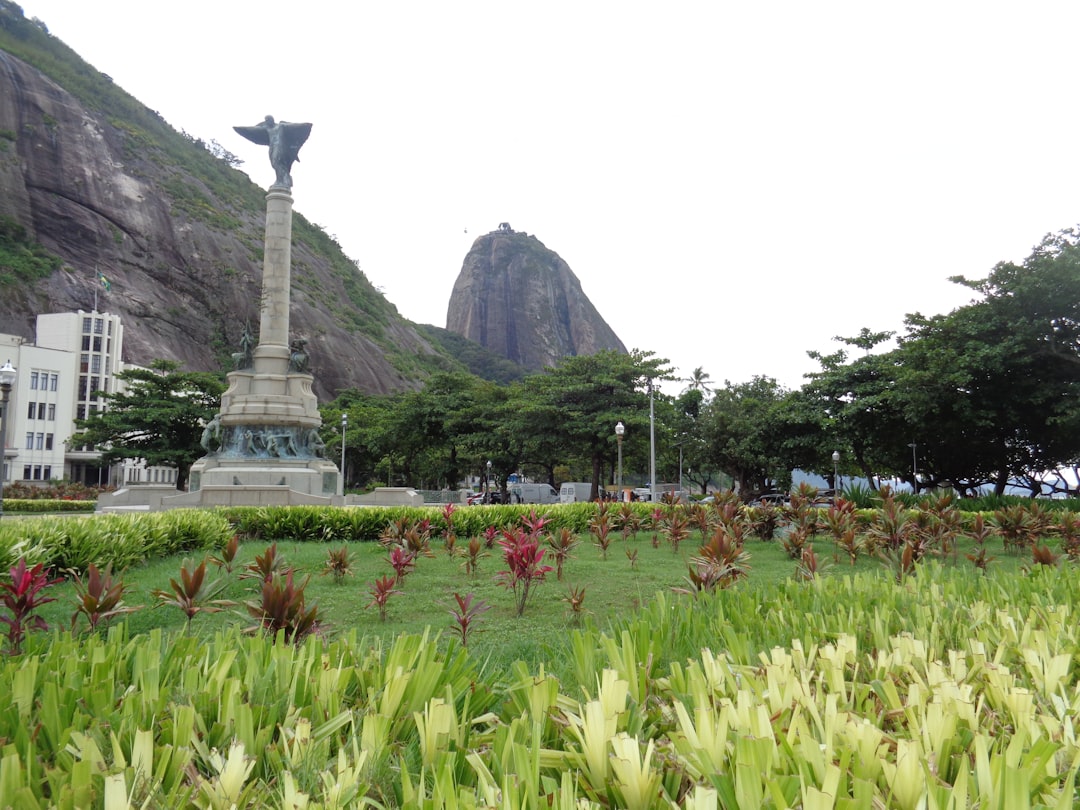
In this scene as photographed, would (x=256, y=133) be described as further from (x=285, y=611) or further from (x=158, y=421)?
(x=285, y=611)

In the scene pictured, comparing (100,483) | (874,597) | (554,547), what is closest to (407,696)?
(874,597)

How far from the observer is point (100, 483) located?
2256 inches

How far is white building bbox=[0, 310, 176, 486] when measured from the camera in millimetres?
51344

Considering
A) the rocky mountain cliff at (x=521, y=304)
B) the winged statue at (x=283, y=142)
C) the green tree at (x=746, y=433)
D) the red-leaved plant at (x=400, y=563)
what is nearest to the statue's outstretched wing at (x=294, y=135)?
the winged statue at (x=283, y=142)

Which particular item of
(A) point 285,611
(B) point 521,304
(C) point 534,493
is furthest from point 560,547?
(B) point 521,304

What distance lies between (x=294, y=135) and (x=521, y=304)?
117769 millimetres

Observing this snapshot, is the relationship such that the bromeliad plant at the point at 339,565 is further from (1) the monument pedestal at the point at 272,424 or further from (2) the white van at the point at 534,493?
(2) the white van at the point at 534,493

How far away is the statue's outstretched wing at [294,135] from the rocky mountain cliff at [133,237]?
46388mm

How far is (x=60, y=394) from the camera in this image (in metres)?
54.2

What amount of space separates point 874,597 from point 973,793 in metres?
2.68

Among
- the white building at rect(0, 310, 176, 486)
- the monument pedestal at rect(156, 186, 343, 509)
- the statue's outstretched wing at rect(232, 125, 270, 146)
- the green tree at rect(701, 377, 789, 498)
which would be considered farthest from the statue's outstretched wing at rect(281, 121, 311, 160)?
the white building at rect(0, 310, 176, 486)

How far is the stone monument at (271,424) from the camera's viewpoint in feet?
63.8

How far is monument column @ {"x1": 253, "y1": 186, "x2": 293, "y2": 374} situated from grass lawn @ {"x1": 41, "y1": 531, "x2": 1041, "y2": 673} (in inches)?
438

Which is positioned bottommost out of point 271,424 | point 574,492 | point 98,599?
point 98,599
